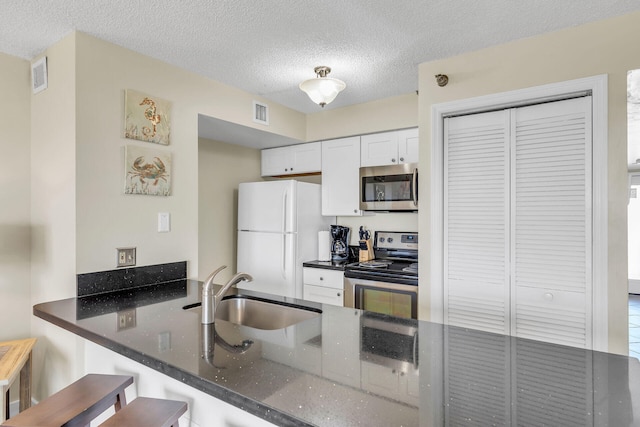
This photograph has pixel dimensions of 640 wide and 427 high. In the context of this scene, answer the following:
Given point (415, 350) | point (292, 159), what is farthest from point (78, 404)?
point (292, 159)

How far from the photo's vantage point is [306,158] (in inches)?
143

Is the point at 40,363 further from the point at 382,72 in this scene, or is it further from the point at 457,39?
the point at 457,39

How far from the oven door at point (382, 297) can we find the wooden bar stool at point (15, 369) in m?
2.09

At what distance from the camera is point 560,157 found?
2.04m

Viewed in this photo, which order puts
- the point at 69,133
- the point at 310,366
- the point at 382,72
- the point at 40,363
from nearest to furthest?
1. the point at 310,366
2. the point at 69,133
3. the point at 40,363
4. the point at 382,72

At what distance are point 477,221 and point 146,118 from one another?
2.15 meters

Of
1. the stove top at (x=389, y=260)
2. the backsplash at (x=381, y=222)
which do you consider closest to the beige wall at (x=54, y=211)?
the stove top at (x=389, y=260)

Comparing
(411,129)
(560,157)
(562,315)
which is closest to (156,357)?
(562,315)

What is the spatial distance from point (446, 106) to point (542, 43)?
591 millimetres

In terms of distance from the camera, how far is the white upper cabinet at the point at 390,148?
3.10 m

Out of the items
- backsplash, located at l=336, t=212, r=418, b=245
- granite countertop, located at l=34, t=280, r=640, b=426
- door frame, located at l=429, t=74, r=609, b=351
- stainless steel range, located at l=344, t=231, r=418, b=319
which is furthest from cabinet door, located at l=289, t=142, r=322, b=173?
granite countertop, located at l=34, t=280, r=640, b=426

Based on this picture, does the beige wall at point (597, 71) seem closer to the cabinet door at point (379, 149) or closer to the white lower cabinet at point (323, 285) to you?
the cabinet door at point (379, 149)

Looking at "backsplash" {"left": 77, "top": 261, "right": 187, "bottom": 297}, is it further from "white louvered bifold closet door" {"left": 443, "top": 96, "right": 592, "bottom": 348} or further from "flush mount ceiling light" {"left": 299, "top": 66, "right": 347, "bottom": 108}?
"white louvered bifold closet door" {"left": 443, "top": 96, "right": 592, "bottom": 348}

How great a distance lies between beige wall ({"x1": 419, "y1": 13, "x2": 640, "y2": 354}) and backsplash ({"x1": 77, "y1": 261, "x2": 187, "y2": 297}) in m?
2.16
